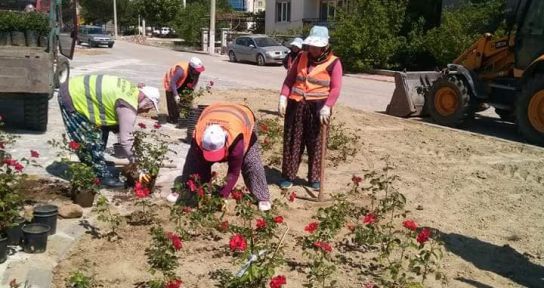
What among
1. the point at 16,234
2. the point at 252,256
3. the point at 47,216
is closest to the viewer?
the point at 252,256

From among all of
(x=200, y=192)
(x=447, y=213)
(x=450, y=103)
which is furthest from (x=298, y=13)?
(x=200, y=192)

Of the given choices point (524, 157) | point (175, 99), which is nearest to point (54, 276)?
point (175, 99)

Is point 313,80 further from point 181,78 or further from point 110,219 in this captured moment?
point 181,78

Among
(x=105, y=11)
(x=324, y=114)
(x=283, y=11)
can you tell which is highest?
(x=105, y=11)

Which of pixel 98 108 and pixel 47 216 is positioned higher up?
→ pixel 98 108

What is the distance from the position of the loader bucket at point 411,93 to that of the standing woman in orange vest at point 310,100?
16.9 feet

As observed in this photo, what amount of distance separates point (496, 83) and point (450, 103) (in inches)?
33.3

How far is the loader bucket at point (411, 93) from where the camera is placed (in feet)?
35.0

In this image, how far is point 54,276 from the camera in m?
3.63

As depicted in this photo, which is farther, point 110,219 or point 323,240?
point 110,219

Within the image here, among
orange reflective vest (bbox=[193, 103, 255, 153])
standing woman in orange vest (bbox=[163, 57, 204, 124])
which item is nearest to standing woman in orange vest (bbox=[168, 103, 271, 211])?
orange reflective vest (bbox=[193, 103, 255, 153])

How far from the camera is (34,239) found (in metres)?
3.84

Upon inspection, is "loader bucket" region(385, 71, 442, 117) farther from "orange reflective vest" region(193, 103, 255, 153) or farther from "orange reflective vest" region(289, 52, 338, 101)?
"orange reflective vest" region(193, 103, 255, 153)

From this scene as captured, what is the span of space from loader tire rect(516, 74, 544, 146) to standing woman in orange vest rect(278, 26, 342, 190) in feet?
15.3
